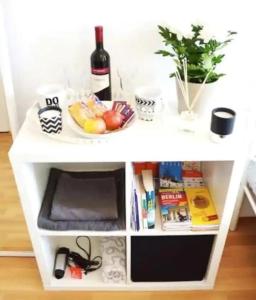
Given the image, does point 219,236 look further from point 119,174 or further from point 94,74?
point 94,74

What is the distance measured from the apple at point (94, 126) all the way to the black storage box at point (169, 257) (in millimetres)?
457

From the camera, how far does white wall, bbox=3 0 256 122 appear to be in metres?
1.12

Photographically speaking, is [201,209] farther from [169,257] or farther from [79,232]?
[79,232]

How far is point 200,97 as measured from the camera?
1.06m

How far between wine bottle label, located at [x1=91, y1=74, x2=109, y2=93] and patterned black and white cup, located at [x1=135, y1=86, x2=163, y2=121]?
114mm

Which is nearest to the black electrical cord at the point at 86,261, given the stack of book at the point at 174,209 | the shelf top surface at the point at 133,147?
the stack of book at the point at 174,209

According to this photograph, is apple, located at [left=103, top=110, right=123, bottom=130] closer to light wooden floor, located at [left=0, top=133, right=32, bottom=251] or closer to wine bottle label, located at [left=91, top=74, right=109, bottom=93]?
wine bottle label, located at [left=91, top=74, right=109, bottom=93]

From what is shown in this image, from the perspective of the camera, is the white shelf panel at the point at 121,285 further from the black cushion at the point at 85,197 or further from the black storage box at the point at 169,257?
the black cushion at the point at 85,197

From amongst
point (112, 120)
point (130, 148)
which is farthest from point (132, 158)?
point (112, 120)

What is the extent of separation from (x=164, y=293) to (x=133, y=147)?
29.2 inches

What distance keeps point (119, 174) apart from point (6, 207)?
0.69 meters

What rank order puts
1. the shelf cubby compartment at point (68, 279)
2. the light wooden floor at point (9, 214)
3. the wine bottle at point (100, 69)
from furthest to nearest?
the light wooden floor at point (9, 214) → the shelf cubby compartment at point (68, 279) → the wine bottle at point (100, 69)

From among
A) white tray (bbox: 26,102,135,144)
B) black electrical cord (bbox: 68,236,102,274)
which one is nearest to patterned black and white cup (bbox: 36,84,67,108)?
white tray (bbox: 26,102,135,144)

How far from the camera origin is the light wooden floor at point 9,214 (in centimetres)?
156
